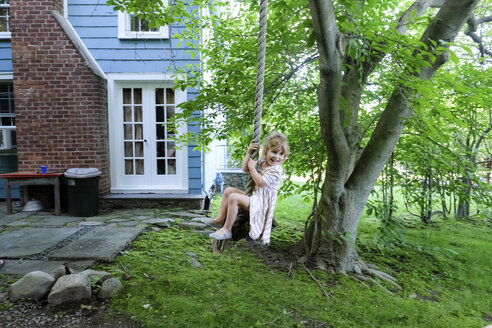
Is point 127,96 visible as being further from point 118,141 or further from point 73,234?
point 73,234

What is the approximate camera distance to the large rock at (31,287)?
122 inches

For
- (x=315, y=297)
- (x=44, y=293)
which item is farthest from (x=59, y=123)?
(x=315, y=297)

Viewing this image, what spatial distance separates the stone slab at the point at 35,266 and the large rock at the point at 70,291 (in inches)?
19.4

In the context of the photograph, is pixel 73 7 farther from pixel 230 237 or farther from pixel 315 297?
pixel 315 297

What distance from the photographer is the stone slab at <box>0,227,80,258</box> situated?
13.5 feet

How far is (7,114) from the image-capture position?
7.30 m

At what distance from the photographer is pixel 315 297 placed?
3723 mm

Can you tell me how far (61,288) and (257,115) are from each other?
91.9 inches

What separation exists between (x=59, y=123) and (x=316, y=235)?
17.1 feet

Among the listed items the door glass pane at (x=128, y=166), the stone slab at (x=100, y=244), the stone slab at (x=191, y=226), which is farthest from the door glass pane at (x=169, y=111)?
the stone slab at (x=100, y=244)

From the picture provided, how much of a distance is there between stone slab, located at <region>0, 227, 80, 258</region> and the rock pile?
3.35 feet

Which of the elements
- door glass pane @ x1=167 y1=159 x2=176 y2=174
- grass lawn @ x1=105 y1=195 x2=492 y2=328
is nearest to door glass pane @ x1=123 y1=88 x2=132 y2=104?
door glass pane @ x1=167 y1=159 x2=176 y2=174

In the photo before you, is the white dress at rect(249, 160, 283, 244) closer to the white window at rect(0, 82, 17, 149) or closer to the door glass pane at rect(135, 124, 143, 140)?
the door glass pane at rect(135, 124, 143, 140)

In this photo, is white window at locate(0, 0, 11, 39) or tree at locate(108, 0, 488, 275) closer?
tree at locate(108, 0, 488, 275)
